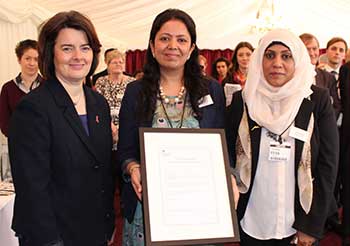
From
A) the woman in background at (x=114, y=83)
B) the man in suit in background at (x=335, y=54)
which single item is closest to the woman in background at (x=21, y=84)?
the woman in background at (x=114, y=83)

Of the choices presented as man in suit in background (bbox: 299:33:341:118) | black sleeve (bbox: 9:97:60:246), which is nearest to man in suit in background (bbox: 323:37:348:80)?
man in suit in background (bbox: 299:33:341:118)

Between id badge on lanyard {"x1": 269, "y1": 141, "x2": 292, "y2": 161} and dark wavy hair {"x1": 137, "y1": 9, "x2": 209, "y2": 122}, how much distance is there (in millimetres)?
379

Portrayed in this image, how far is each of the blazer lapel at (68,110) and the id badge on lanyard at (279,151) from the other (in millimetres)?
787

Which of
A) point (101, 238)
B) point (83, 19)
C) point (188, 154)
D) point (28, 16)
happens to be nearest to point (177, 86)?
point (188, 154)

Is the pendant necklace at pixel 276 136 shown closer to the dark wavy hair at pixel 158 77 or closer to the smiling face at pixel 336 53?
the dark wavy hair at pixel 158 77

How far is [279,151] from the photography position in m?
1.73

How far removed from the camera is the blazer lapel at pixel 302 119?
68.2 inches

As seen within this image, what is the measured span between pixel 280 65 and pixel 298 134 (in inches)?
12.9

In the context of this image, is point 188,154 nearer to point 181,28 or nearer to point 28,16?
point 181,28

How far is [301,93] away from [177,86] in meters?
0.57

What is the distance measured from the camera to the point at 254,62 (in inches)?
74.0

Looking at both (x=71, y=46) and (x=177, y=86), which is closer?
(x=71, y=46)

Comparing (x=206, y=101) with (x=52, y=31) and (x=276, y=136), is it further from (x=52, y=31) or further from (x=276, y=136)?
(x=52, y=31)

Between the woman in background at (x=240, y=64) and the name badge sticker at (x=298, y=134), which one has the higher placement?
the woman in background at (x=240, y=64)
